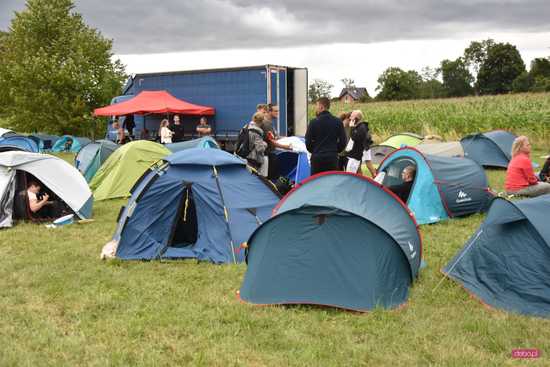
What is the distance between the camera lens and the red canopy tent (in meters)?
18.2

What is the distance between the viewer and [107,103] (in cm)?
2902

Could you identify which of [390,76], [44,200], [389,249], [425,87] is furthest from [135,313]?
[425,87]

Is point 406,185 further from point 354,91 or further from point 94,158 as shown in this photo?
point 354,91

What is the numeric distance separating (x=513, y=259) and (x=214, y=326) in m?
2.94

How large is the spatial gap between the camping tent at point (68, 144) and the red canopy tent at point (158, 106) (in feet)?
21.0

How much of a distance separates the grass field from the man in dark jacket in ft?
8.19

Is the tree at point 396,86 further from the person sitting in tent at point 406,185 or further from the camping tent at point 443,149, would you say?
the person sitting in tent at point 406,185

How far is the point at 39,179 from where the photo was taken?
380 inches

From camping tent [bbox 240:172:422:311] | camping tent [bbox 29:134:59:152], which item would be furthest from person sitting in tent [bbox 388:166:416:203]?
camping tent [bbox 29:134:59:152]

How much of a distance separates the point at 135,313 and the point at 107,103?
2513 cm

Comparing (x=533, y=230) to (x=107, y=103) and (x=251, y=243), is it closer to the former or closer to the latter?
(x=251, y=243)

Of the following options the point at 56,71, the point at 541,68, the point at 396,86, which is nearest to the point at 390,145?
the point at 56,71

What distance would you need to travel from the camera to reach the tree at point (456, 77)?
75562 mm

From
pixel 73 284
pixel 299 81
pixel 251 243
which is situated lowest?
Answer: pixel 73 284
